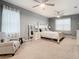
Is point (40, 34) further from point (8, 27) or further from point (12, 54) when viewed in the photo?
point (12, 54)

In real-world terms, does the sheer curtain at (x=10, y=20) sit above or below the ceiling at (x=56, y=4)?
below

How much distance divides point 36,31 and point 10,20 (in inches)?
123

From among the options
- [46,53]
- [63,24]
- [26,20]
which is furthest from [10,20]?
[63,24]

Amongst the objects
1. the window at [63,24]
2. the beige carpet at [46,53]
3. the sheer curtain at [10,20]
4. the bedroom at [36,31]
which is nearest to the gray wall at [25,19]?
the bedroom at [36,31]

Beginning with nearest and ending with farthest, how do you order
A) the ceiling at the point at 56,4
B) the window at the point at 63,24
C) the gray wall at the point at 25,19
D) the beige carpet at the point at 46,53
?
1. the beige carpet at the point at 46,53
2. the ceiling at the point at 56,4
3. the gray wall at the point at 25,19
4. the window at the point at 63,24

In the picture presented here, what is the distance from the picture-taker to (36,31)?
7605mm

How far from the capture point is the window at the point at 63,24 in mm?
9725

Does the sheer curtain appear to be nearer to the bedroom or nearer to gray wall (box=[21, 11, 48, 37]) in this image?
the bedroom

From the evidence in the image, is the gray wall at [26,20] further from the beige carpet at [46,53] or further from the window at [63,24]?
the window at [63,24]

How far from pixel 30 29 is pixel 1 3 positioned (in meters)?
3.30

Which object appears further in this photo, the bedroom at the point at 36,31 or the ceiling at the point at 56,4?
the ceiling at the point at 56,4

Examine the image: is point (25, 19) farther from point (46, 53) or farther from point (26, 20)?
point (46, 53)

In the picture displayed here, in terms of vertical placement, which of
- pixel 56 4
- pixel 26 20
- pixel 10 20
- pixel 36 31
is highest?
pixel 56 4

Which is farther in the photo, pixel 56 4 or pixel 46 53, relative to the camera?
pixel 56 4
